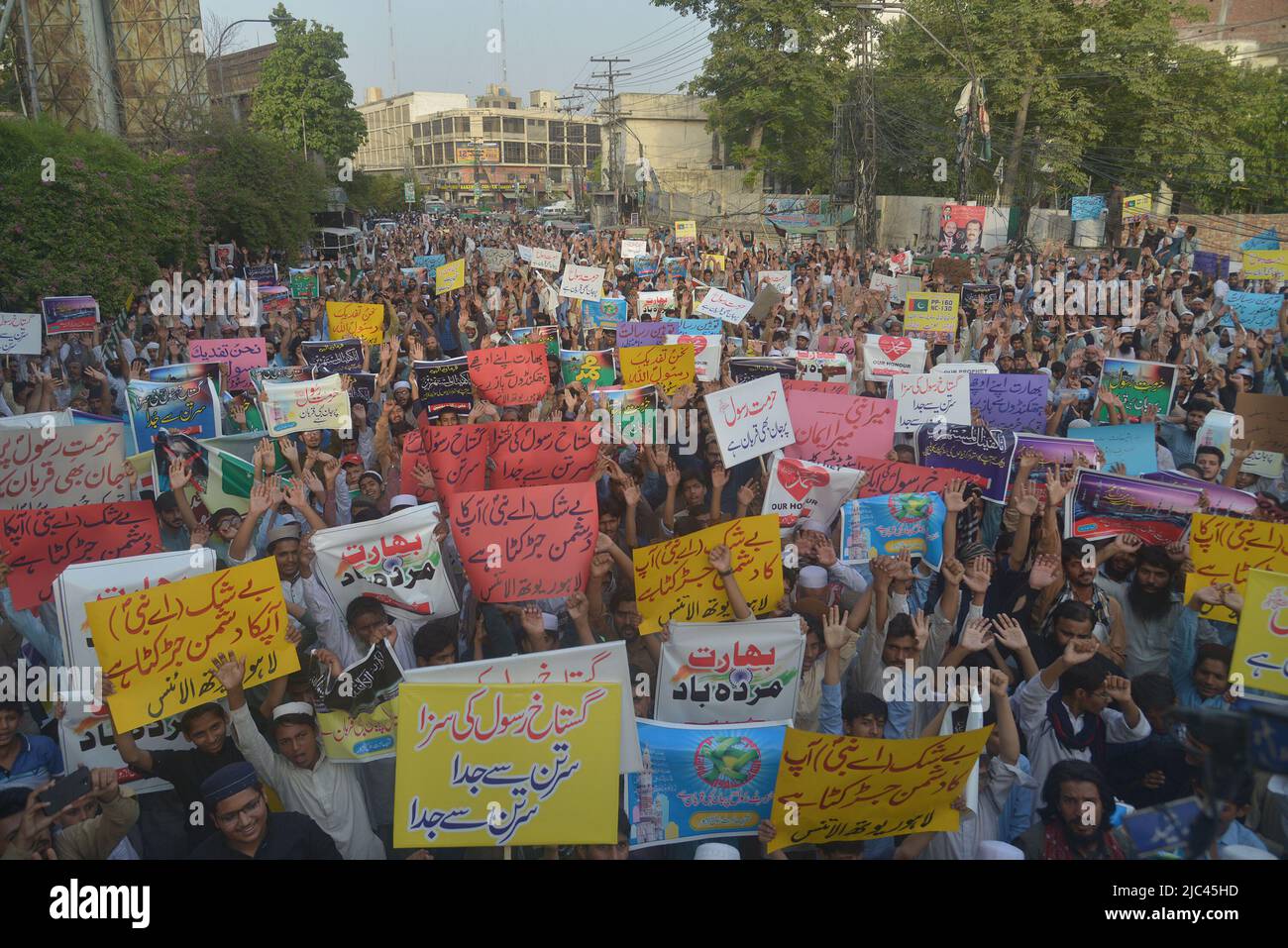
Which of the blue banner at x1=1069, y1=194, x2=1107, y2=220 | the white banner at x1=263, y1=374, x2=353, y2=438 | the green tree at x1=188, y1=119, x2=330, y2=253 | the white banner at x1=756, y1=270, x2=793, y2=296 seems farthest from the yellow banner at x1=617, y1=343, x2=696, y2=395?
the blue banner at x1=1069, y1=194, x2=1107, y2=220

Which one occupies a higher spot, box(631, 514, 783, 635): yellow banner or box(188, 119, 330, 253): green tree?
box(188, 119, 330, 253): green tree

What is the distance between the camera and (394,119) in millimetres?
122000

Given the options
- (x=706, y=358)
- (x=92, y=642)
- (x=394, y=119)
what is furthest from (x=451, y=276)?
(x=394, y=119)

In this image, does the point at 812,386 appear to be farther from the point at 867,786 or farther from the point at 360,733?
the point at 360,733

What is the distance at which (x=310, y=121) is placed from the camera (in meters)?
49.3

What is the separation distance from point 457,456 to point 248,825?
2.87 metres

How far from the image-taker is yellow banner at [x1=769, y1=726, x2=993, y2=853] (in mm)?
3162

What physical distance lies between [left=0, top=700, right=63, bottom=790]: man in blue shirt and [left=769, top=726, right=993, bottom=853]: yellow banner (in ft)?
9.70

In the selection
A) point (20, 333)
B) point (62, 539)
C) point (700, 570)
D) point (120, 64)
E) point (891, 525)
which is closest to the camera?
point (700, 570)

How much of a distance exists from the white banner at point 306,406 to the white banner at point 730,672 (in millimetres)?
4007

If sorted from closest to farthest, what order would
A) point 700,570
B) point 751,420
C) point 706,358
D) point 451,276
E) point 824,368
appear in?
point 700,570
point 751,420
point 824,368
point 706,358
point 451,276

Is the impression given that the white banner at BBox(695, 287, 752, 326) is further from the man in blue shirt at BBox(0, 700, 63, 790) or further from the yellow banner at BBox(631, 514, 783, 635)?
the man in blue shirt at BBox(0, 700, 63, 790)

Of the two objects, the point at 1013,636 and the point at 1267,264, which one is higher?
the point at 1267,264

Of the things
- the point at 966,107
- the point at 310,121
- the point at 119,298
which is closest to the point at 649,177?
the point at 310,121
